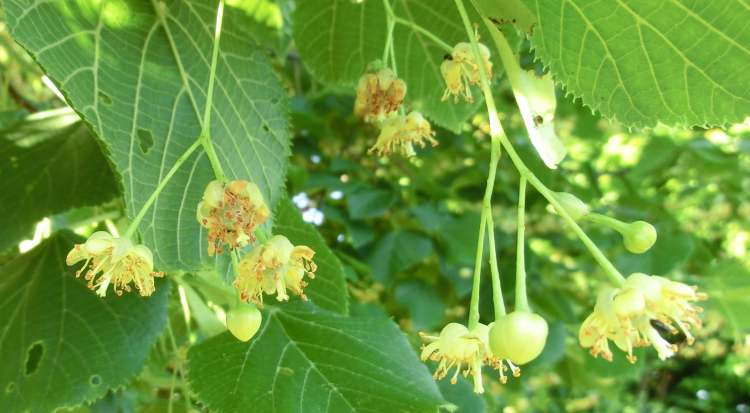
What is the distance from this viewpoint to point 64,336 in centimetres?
107

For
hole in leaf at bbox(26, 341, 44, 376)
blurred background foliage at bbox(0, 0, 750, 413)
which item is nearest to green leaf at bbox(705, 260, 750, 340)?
blurred background foliage at bbox(0, 0, 750, 413)

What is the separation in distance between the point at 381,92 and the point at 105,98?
1.02 feet

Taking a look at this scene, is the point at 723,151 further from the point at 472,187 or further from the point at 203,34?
the point at 203,34

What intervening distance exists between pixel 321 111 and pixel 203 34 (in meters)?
1.42

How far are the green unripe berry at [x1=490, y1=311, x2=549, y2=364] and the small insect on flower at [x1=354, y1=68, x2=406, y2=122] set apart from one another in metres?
0.37

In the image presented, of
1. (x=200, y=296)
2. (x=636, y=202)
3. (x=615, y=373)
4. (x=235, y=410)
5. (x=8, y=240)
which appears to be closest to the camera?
(x=235, y=410)

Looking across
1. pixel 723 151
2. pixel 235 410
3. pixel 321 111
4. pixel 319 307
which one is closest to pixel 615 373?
pixel 723 151

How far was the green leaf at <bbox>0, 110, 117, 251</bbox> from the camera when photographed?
1156mm

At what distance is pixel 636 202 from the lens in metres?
2.78

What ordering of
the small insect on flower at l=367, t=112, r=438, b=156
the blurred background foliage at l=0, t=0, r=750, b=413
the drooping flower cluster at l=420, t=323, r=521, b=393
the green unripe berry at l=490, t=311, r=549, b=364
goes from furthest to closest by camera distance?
the blurred background foliage at l=0, t=0, r=750, b=413, the small insect on flower at l=367, t=112, r=438, b=156, the drooping flower cluster at l=420, t=323, r=521, b=393, the green unripe berry at l=490, t=311, r=549, b=364

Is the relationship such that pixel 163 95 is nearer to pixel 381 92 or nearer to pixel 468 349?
pixel 381 92

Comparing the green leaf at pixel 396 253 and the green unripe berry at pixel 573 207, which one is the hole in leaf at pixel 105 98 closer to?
the green unripe berry at pixel 573 207

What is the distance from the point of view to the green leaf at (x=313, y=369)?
92 cm

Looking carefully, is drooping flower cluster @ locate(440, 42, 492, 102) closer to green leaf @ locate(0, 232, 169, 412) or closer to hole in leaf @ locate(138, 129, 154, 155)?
hole in leaf @ locate(138, 129, 154, 155)
